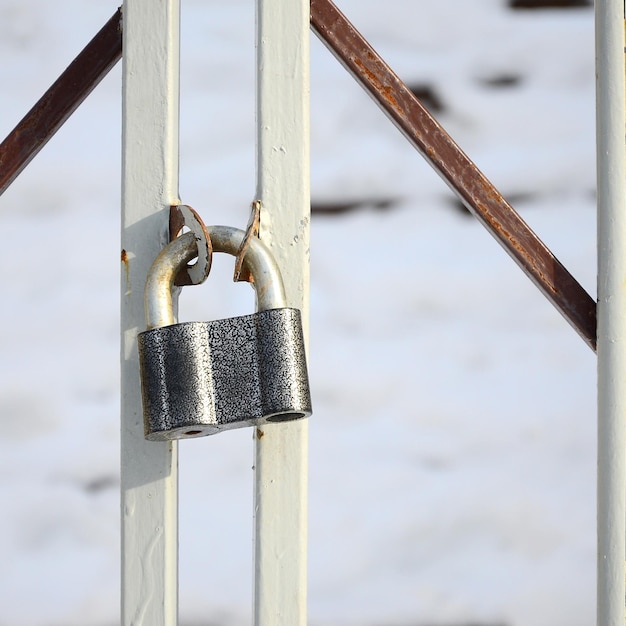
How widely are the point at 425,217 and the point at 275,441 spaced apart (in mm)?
578

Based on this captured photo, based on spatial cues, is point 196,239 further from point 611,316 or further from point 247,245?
point 611,316

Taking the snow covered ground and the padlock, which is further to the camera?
the snow covered ground

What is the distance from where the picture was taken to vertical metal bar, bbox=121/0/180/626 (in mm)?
683

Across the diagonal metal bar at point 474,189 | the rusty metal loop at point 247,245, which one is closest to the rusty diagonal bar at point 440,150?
the diagonal metal bar at point 474,189

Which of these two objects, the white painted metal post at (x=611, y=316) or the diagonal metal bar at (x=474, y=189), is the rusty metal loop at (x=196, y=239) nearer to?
the diagonal metal bar at (x=474, y=189)

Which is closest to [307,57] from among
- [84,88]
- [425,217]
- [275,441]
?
[84,88]

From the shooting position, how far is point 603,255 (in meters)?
0.69

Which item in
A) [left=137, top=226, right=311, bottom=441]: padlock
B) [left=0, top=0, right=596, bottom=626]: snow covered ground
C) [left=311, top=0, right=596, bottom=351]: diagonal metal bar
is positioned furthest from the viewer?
[left=0, top=0, right=596, bottom=626]: snow covered ground

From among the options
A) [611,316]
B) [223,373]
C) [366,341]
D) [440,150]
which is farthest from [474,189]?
[366,341]

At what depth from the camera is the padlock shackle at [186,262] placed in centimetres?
63

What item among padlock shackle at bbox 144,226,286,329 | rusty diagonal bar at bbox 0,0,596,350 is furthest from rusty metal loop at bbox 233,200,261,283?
rusty diagonal bar at bbox 0,0,596,350

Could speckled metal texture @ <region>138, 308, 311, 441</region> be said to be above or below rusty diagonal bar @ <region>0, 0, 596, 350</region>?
below

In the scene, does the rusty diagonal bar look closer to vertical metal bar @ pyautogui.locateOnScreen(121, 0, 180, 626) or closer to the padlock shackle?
vertical metal bar @ pyautogui.locateOnScreen(121, 0, 180, 626)

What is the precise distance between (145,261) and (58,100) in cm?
15
